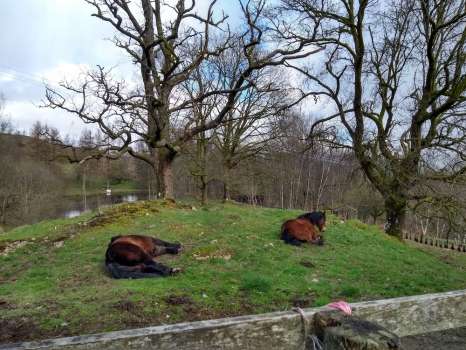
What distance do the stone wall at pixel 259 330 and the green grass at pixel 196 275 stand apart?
3250 millimetres

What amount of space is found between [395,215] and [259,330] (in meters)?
16.4

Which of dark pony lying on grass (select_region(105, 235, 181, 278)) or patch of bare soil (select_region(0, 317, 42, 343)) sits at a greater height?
dark pony lying on grass (select_region(105, 235, 181, 278))

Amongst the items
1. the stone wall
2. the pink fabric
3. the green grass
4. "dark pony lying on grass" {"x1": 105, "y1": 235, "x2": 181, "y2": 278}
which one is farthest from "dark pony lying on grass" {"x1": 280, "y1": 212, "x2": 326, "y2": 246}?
the pink fabric

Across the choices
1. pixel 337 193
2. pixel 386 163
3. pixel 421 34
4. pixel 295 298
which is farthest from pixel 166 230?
pixel 337 193

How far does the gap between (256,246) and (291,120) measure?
78.3ft

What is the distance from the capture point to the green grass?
548cm

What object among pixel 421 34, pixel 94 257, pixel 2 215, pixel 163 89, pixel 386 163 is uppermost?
pixel 421 34

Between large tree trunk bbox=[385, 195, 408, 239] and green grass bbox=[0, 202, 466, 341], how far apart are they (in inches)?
204

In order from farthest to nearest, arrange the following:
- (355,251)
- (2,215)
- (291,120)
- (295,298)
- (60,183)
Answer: (60,183)
(2,215)
(291,120)
(355,251)
(295,298)

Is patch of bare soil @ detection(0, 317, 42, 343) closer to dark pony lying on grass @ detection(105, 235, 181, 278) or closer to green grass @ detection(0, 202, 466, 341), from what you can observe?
green grass @ detection(0, 202, 466, 341)

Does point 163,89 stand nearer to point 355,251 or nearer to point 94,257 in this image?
point 94,257

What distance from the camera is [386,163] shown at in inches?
632

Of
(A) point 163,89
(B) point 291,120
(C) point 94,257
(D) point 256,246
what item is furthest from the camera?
(B) point 291,120

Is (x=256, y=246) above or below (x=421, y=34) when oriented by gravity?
below
